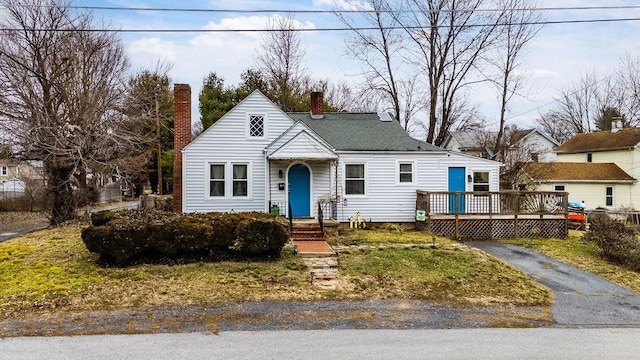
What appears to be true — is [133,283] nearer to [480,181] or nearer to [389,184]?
[389,184]

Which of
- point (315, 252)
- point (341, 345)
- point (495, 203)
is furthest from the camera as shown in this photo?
point (495, 203)

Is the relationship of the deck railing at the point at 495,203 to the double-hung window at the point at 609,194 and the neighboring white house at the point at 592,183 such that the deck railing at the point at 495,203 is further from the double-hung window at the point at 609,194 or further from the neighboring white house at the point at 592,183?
the double-hung window at the point at 609,194

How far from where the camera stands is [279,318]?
7.77 meters

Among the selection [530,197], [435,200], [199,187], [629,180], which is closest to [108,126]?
[199,187]

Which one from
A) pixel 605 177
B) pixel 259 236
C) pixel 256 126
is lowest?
pixel 259 236

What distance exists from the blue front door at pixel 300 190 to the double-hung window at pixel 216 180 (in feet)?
8.49

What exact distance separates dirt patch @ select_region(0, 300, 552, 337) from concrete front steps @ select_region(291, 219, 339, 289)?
4.53ft

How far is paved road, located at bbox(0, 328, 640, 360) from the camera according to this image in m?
6.11

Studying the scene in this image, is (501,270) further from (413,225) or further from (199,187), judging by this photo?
(199,187)

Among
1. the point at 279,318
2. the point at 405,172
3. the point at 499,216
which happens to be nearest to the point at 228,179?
the point at 405,172

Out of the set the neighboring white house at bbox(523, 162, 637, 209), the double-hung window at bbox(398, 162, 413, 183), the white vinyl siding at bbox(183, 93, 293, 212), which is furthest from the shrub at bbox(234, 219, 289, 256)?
the neighboring white house at bbox(523, 162, 637, 209)

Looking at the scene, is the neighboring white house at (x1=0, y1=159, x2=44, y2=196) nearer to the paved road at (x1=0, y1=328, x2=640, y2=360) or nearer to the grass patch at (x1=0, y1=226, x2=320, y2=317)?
the grass patch at (x1=0, y1=226, x2=320, y2=317)

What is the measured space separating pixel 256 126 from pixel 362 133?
456 centimetres

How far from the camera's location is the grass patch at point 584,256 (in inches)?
448
